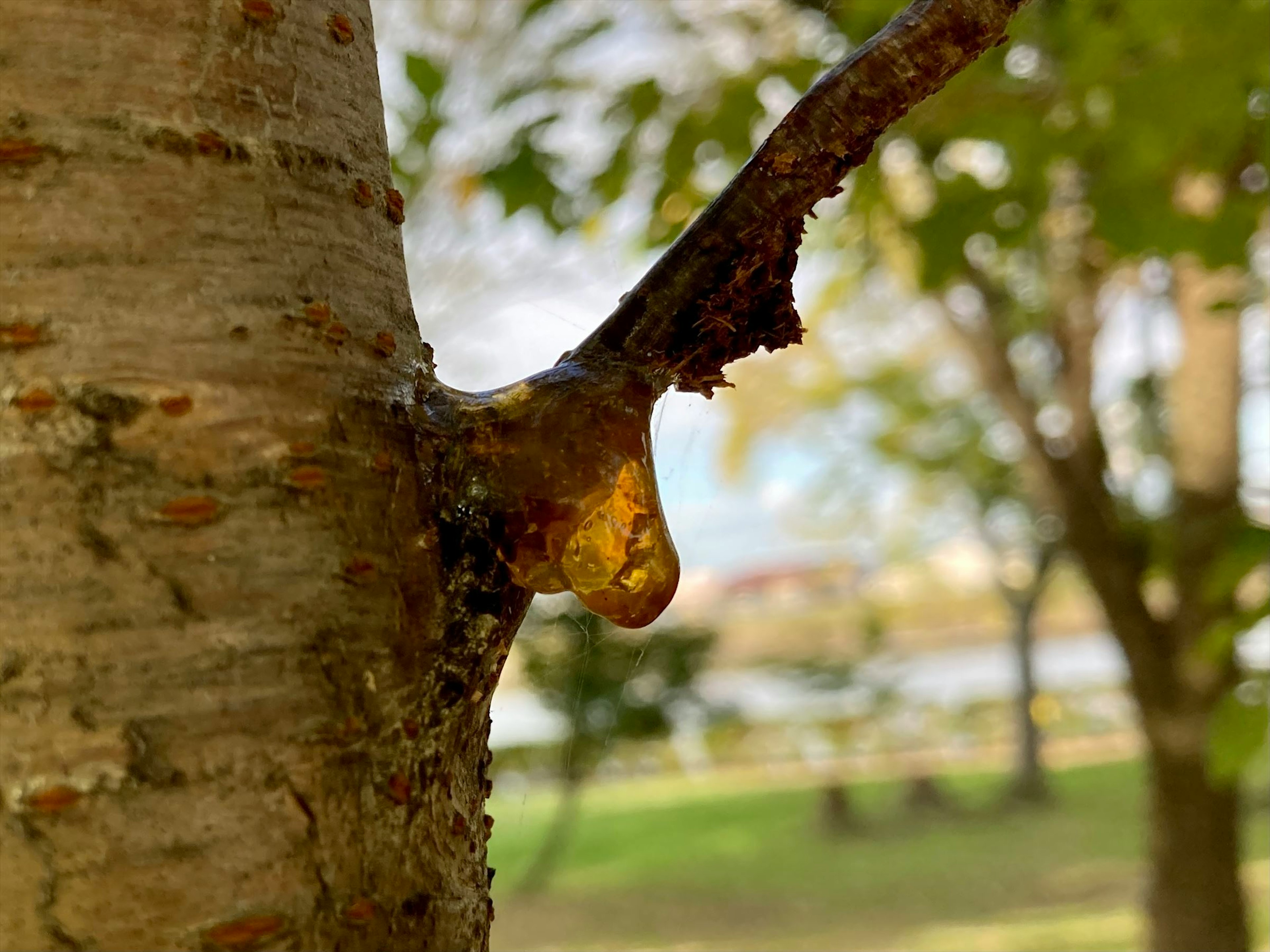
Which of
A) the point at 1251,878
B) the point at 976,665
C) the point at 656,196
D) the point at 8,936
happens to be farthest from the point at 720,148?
the point at 976,665

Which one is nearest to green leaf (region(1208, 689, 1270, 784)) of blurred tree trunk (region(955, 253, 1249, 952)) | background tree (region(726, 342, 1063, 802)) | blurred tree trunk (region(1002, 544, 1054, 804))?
blurred tree trunk (region(955, 253, 1249, 952))

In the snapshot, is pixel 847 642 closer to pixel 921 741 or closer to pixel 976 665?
pixel 921 741

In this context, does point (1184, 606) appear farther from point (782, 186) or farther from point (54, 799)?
point (54, 799)

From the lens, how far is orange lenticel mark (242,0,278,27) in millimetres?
245

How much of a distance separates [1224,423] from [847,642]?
10.3 ft

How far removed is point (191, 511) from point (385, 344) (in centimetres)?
6

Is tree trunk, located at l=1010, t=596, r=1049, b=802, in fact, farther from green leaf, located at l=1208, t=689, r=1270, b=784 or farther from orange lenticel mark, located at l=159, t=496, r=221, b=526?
orange lenticel mark, located at l=159, t=496, r=221, b=526

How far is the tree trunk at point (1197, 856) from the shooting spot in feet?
4.71

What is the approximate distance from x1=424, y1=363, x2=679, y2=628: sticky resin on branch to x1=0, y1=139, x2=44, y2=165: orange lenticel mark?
0.33 ft

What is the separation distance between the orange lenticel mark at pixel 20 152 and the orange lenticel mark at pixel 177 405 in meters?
0.06

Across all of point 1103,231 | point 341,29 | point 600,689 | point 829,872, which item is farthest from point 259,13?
point 829,872

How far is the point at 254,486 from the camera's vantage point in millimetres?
224

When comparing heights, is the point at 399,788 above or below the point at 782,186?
below

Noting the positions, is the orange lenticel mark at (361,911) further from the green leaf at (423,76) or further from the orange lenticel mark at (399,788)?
the green leaf at (423,76)
